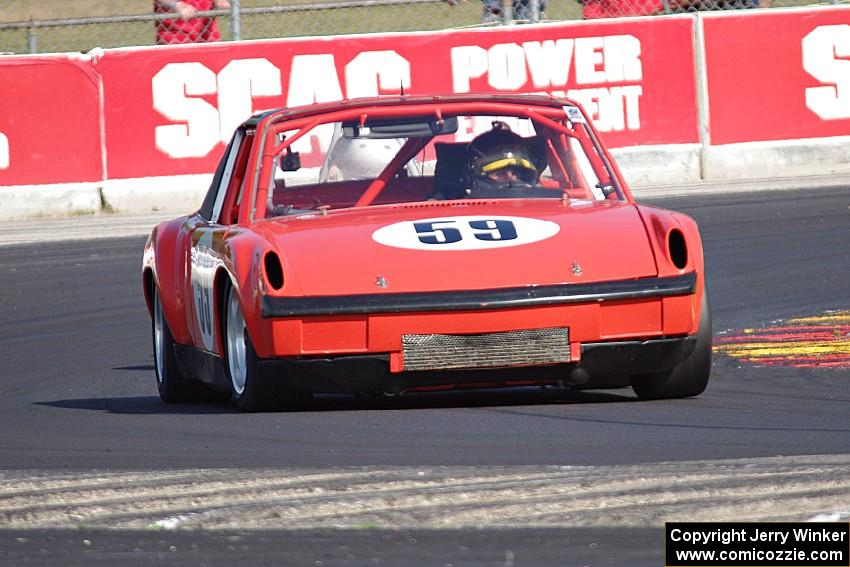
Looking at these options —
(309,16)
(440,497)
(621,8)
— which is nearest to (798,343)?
(440,497)

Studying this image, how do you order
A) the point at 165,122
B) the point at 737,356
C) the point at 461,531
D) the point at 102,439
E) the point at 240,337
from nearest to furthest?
the point at 461,531, the point at 102,439, the point at 240,337, the point at 737,356, the point at 165,122

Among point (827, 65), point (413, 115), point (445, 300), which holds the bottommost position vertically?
point (827, 65)

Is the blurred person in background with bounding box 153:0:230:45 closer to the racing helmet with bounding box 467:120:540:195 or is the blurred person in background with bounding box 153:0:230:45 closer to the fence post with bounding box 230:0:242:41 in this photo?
the fence post with bounding box 230:0:242:41

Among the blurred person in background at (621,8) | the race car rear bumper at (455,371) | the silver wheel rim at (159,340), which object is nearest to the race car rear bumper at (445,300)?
the race car rear bumper at (455,371)

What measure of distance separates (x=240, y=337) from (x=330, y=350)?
0.58m

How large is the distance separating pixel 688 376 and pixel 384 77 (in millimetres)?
9684

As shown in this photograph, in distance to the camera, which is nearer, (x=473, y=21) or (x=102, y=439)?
(x=102, y=439)

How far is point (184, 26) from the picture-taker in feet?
53.0

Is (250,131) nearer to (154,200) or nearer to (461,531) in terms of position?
(461,531)

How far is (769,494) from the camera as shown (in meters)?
4.42

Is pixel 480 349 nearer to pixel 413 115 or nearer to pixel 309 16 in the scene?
pixel 413 115

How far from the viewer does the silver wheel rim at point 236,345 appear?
6.58 m

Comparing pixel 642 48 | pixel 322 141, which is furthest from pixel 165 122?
pixel 322 141

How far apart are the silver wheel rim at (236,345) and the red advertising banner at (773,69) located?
33.3ft
